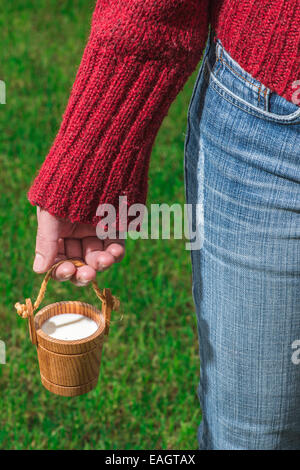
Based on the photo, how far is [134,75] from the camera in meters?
1.17

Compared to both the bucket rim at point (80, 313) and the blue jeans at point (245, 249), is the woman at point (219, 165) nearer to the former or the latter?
the blue jeans at point (245, 249)

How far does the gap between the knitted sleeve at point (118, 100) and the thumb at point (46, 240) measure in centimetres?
3

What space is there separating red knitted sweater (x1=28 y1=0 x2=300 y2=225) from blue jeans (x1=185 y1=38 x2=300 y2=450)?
0.17 feet

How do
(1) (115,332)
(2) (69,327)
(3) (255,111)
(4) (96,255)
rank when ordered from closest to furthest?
(3) (255,111), (4) (96,255), (2) (69,327), (1) (115,332)

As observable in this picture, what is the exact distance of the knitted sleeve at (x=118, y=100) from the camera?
3.73ft

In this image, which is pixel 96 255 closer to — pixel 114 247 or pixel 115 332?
pixel 114 247

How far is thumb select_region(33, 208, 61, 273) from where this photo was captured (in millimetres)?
1307

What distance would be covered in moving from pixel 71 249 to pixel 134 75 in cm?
41

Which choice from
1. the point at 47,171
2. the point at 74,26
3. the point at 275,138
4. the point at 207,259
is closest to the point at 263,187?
the point at 275,138

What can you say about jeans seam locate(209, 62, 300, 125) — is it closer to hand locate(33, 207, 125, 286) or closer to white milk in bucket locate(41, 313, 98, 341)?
hand locate(33, 207, 125, 286)

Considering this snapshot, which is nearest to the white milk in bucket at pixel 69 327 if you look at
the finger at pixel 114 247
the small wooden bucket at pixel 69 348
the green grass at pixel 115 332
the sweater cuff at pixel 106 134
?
the small wooden bucket at pixel 69 348

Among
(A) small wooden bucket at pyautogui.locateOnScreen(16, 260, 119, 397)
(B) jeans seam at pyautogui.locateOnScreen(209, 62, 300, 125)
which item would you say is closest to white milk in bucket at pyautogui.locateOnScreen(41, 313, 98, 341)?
(A) small wooden bucket at pyautogui.locateOnScreen(16, 260, 119, 397)

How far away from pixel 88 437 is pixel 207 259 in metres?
1.19

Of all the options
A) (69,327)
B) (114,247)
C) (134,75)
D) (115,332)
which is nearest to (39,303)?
(69,327)
